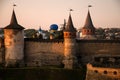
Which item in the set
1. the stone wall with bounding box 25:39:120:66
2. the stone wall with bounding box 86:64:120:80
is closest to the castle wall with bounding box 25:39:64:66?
the stone wall with bounding box 25:39:120:66

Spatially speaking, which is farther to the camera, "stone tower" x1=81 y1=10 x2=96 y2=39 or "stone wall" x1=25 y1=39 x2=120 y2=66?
"stone tower" x1=81 y1=10 x2=96 y2=39

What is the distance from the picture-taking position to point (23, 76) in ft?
156

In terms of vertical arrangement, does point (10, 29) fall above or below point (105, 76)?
above

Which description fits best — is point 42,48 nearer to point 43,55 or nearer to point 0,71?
point 43,55

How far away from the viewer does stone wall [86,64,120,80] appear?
41.8 meters

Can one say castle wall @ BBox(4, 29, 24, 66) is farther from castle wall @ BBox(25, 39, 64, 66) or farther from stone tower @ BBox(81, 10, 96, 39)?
stone tower @ BBox(81, 10, 96, 39)

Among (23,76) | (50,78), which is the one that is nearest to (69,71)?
(50,78)

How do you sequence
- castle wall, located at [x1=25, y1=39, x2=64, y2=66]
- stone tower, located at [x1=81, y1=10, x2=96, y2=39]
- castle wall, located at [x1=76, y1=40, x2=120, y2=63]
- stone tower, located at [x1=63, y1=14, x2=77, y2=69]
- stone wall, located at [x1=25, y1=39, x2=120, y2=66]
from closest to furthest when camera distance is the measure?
stone tower, located at [x1=63, y1=14, x2=77, y2=69] → castle wall, located at [x1=25, y1=39, x2=64, y2=66] → stone wall, located at [x1=25, y1=39, x2=120, y2=66] → castle wall, located at [x1=76, y1=40, x2=120, y2=63] → stone tower, located at [x1=81, y1=10, x2=96, y2=39]

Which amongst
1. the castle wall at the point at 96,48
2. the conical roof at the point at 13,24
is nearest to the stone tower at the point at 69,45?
the castle wall at the point at 96,48

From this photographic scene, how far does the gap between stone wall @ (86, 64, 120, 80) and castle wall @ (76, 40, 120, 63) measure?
1051 centimetres

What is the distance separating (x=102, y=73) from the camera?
42.7m

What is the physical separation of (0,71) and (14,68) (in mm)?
2305

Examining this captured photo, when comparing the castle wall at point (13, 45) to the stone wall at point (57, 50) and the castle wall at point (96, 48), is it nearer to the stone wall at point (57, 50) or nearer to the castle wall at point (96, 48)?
the stone wall at point (57, 50)

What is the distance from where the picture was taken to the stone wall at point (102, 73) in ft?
137
